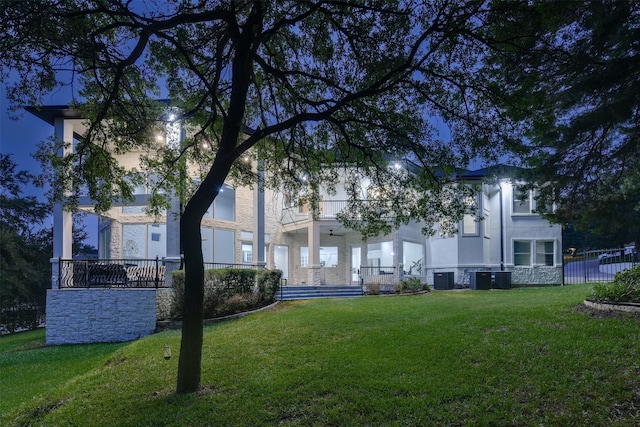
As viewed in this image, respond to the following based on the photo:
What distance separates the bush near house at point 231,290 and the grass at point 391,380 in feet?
13.9

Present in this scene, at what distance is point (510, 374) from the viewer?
507 centimetres

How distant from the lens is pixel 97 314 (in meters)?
12.6

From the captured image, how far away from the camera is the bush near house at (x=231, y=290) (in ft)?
40.4

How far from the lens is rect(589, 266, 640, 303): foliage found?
24.5ft

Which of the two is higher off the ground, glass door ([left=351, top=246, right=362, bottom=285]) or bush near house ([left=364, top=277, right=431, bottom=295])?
glass door ([left=351, top=246, right=362, bottom=285])

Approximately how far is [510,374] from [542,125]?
3982mm

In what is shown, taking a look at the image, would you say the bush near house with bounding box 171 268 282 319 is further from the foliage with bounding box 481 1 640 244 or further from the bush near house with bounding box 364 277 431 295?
the foliage with bounding box 481 1 640 244

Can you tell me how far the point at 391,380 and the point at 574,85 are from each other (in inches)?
231

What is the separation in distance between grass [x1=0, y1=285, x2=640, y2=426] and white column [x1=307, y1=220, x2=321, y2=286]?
10.4 meters

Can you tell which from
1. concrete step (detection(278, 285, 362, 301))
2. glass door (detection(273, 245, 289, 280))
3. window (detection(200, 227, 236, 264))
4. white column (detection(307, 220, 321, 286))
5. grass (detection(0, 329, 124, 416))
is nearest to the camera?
grass (detection(0, 329, 124, 416))

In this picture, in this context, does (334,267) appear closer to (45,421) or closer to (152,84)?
(152,84)

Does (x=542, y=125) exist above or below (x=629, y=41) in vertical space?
below

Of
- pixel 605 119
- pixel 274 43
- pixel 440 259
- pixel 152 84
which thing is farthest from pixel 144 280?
pixel 440 259

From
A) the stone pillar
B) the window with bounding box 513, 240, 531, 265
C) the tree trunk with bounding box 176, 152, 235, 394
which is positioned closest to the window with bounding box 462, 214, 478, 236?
the window with bounding box 513, 240, 531, 265
